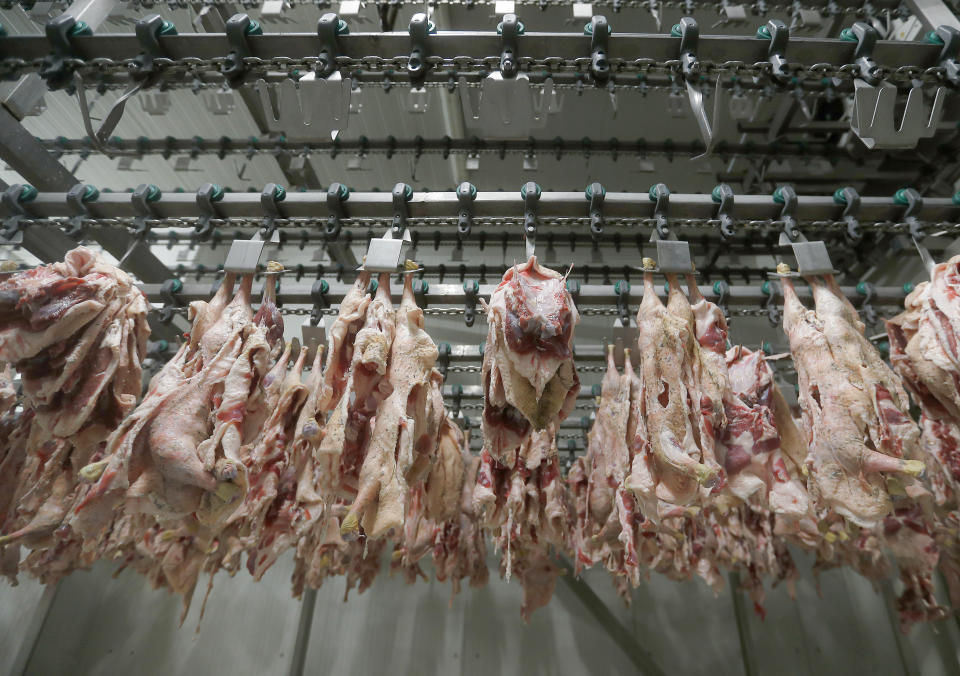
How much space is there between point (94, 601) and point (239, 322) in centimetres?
756

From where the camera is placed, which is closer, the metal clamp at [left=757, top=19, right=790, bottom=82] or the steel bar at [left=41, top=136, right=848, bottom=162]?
the metal clamp at [left=757, top=19, right=790, bottom=82]

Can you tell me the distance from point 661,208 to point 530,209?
0.78 meters

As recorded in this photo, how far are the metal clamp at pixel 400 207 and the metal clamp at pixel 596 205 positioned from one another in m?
1.05

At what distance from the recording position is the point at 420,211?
313 centimetres

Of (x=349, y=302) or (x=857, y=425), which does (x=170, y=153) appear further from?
(x=857, y=425)

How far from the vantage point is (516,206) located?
304 cm

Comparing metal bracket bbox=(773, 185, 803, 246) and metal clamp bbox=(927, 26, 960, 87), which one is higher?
metal clamp bbox=(927, 26, 960, 87)

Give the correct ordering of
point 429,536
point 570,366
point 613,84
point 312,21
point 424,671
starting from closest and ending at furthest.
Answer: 1. point 570,366
2. point 613,84
3. point 429,536
4. point 312,21
5. point 424,671

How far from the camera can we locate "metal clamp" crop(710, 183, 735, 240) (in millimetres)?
2980

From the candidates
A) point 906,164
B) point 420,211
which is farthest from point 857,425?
point 906,164

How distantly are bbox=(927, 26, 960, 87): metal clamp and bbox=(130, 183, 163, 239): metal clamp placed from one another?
4.63 m

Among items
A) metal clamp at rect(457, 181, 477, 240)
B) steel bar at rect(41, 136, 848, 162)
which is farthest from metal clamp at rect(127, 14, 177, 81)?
steel bar at rect(41, 136, 848, 162)

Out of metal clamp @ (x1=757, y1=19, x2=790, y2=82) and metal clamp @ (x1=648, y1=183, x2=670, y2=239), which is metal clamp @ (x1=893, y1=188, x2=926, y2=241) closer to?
metal clamp @ (x1=757, y1=19, x2=790, y2=82)

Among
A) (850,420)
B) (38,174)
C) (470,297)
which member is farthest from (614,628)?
(38,174)
